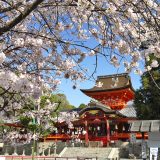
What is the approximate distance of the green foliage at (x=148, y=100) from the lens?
3103 cm

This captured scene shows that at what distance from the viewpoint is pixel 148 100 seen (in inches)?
1249

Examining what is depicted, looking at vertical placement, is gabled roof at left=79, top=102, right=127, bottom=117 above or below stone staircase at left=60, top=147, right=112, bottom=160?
above

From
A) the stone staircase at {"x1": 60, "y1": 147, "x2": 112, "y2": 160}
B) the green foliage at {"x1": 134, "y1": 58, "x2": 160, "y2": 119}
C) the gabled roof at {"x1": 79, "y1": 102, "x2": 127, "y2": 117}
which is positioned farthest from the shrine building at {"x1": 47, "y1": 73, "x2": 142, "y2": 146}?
the green foliage at {"x1": 134, "y1": 58, "x2": 160, "y2": 119}

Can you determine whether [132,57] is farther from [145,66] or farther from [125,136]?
[125,136]

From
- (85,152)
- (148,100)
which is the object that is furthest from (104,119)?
(148,100)

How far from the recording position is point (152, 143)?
15875 millimetres

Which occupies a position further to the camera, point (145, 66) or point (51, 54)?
point (51, 54)

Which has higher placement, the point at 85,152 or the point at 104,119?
the point at 104,119

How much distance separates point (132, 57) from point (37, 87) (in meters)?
1.52

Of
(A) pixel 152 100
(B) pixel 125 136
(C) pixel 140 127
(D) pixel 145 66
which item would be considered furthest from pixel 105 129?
(D) pixel 145 66

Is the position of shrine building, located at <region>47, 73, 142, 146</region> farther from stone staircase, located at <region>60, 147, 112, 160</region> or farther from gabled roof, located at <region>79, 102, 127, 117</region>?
stone staircase, located at <region>60, 147, 112, 160</region>

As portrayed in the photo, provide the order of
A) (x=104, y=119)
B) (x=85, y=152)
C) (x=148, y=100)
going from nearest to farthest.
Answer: (x=148, y=100), (x=85, y=152), (x=104, y=119)

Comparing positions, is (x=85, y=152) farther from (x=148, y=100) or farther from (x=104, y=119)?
(x=104, y=119)

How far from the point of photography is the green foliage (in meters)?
31.0
